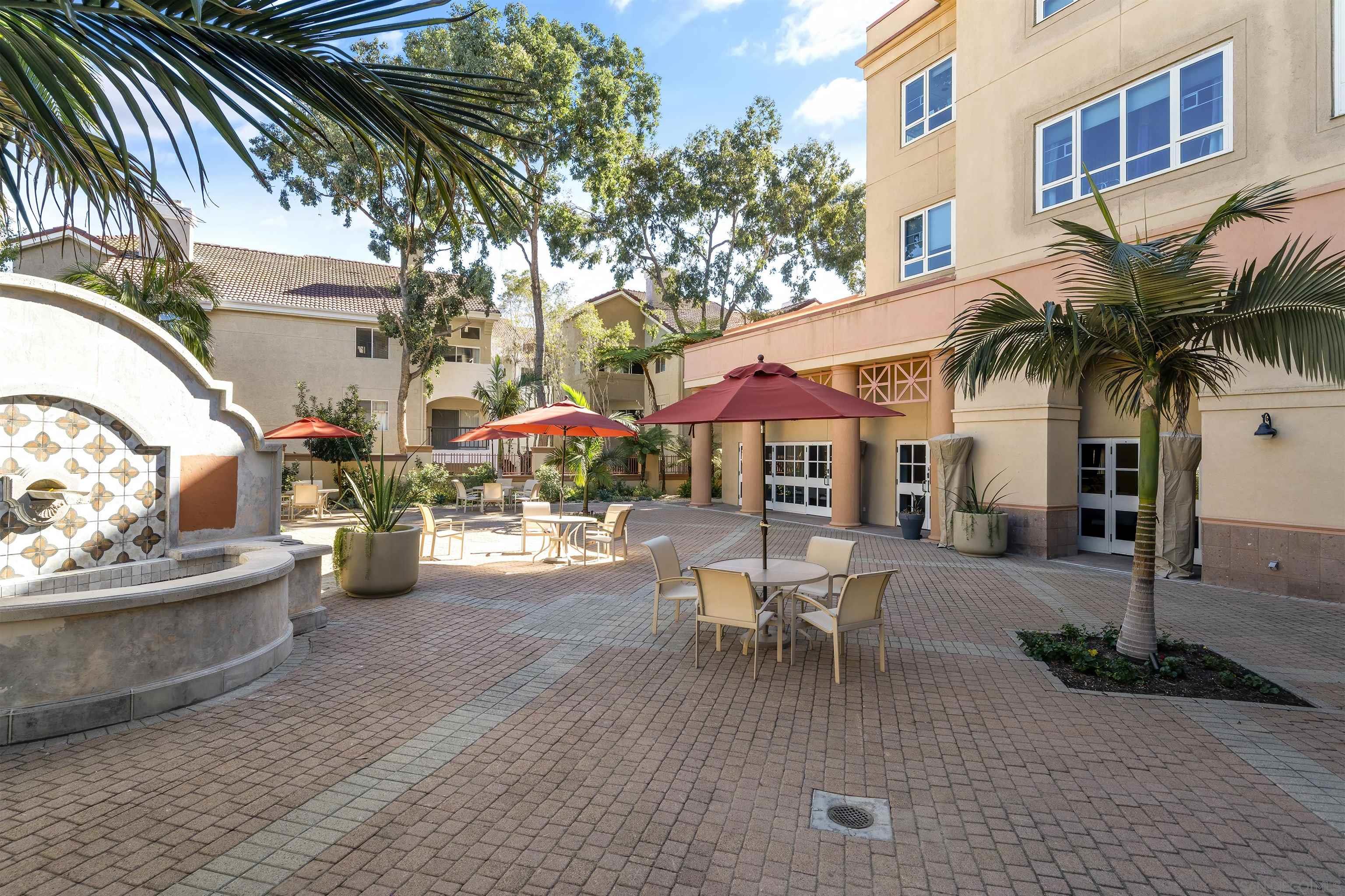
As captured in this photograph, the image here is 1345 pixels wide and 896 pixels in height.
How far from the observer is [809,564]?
810 centimetres

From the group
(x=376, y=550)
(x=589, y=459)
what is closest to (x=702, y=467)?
(x=589, y=459)

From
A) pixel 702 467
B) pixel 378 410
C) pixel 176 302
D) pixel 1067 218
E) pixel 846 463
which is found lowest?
pixel 702 467

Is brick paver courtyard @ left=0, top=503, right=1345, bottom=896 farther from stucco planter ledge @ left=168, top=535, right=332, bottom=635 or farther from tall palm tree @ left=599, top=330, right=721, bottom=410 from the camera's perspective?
tall palm tree @ left=599, top=330, right=721, bottom=410

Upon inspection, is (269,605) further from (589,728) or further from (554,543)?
(554,543)

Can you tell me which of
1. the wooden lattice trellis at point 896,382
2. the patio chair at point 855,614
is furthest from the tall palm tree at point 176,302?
the wooden lattice trellis at point 896,382

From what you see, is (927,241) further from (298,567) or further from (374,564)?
(298,567)

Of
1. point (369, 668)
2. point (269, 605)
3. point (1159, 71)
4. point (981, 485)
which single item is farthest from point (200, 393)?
point (1159, 71)

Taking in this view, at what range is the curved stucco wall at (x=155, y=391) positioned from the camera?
6.09 metres

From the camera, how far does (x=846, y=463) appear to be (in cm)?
1753

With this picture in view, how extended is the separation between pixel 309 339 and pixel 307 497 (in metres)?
10.4

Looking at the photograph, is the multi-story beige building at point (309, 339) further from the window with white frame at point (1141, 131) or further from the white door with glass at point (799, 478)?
the window with white frame at point (1141, 131)

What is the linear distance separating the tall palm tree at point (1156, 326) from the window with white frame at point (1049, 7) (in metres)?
8.62

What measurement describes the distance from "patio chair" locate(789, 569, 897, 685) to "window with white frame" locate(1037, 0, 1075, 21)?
1247 centimetres

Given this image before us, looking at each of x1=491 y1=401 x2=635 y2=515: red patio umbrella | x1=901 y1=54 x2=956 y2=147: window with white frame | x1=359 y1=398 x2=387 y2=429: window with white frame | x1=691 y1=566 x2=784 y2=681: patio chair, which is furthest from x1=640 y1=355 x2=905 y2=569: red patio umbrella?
x1=359 y1=398 x2=387 y2=429: window with white frame
